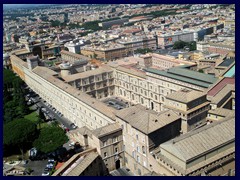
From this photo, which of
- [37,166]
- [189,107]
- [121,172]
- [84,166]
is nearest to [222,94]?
[189,107]

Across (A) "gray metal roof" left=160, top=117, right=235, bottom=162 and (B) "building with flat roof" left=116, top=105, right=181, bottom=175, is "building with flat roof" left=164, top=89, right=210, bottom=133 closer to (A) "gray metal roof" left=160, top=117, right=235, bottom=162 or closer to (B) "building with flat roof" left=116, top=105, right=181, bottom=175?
(B) "building with flat roof" left=116, top=105, right=181, bottom=175

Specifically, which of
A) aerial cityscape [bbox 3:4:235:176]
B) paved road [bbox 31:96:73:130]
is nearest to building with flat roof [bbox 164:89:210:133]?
aerial cityscape [bbox 3:4:235:176]

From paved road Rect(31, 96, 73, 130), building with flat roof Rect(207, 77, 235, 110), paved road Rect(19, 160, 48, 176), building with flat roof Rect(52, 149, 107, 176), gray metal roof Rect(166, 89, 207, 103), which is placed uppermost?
gray metal roof Rect(166, 89, 207, 103)

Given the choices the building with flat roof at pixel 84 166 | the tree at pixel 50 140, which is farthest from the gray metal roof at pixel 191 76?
the tree at pixel 50 140

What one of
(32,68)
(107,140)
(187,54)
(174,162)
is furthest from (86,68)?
(174,162)

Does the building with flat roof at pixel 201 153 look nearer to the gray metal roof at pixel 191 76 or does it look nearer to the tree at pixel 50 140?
the tree at pixel 50 140
